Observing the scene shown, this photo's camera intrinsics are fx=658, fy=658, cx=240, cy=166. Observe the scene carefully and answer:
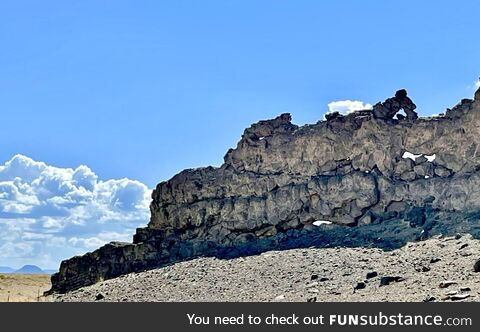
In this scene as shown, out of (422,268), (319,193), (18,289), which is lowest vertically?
(422,268)

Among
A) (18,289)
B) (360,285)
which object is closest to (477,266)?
(360,285)

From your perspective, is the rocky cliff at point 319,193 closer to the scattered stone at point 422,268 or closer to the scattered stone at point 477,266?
the scattered stone at point 422,268

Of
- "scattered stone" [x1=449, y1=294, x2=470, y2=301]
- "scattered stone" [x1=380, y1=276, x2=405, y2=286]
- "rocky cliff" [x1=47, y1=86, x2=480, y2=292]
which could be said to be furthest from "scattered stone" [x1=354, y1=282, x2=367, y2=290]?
"rocky cliff" [x1=47, y1=86, x2=480, y2=292]

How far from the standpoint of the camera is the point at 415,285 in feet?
83.3

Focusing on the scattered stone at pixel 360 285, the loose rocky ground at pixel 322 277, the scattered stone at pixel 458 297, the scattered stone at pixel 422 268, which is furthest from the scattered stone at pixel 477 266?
the scattered stone at pixel 360 285

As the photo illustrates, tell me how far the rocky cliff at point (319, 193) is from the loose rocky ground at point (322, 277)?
2664mm

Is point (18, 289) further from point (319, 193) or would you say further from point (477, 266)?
point (477, 266)

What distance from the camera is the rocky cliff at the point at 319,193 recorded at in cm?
3728

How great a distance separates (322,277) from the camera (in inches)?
1196

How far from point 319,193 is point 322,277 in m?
12.7

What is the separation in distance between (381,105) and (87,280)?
24684 millimetres

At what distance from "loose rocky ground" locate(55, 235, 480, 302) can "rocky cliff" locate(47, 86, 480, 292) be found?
2.66 metres

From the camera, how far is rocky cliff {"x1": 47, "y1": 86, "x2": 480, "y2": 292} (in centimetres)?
3728
